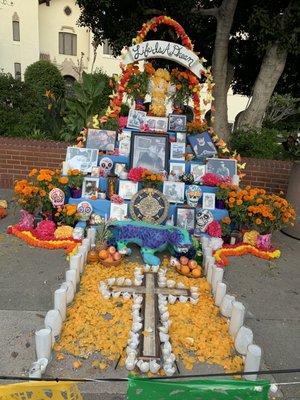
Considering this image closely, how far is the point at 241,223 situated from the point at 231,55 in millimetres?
6393

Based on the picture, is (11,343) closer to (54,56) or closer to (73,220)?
(73,220)

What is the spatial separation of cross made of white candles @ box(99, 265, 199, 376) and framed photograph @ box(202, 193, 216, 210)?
1.80 m

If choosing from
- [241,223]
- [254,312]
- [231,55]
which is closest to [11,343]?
[254,312]

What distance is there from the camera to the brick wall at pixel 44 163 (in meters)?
8.30

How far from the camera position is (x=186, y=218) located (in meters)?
6.02

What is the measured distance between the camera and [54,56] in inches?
1183

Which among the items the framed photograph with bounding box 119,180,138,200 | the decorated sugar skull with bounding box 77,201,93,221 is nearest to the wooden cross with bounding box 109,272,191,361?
the decorated sugar skull with bounding box 77,201,93,221

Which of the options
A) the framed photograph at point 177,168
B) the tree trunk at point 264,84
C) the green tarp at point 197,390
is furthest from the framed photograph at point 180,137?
the green tarp at point 197,390

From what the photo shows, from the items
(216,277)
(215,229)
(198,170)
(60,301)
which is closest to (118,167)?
(198,170)

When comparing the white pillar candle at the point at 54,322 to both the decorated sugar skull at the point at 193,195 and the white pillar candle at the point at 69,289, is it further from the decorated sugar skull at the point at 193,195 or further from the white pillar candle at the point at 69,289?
the decorated sugar skull at the point at 193,195

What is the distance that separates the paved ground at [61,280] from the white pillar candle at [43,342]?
19 centimetres

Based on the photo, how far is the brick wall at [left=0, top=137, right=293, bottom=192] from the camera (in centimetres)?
830

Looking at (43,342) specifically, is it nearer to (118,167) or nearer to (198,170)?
(118,167)

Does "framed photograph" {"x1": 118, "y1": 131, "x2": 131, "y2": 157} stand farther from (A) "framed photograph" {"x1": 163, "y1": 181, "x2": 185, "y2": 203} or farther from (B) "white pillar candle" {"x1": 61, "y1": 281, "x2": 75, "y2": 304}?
(B) "white pillar candle" {"x1": 61, "y1": 281, "x2": 75, "y2": 304}
